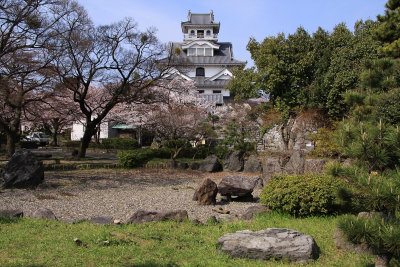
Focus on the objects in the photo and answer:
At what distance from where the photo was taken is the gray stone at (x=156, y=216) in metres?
6.48

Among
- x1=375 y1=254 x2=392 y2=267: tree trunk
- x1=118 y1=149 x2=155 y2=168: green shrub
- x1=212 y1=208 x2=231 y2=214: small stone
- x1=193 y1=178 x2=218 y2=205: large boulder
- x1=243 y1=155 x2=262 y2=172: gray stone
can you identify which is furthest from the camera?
x1=118 y1=149 x2=155 y2=168: green shrub

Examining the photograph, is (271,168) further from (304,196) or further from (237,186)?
(304,196)

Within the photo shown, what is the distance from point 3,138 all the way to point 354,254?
103 feet

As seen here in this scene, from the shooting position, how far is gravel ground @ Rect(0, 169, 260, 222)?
7965 mm

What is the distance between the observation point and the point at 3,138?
29.8 meters

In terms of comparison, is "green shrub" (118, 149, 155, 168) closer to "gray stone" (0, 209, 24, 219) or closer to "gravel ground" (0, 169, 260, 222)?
"gravel ground" (0, 169, 260, 222)

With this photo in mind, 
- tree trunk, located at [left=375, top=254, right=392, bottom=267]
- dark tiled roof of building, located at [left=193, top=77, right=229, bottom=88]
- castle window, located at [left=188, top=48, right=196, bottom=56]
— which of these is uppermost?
castle window, located at [left=188, top=48, right=196, bottom=56]

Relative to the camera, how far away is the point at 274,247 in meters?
4.39

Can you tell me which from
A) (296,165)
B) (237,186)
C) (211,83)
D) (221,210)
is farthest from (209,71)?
(221,210)

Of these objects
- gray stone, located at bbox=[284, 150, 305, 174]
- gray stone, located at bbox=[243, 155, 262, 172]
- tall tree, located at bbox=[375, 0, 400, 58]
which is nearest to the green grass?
gray stone, located at bbox=[284, 150, 305, 174]

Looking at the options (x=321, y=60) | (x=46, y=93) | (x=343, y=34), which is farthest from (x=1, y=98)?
(x=343, y=34)

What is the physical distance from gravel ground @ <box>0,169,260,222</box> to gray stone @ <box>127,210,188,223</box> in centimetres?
56

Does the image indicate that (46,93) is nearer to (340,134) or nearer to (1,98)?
(1,98)

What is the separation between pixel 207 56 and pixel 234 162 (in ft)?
103
